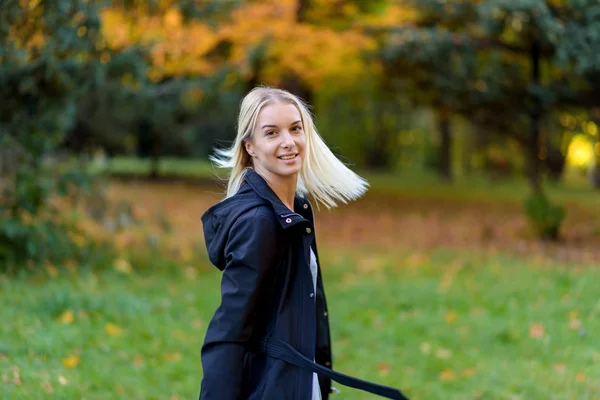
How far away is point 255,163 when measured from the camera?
96.1 inches

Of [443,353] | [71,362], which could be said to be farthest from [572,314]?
[71,362]

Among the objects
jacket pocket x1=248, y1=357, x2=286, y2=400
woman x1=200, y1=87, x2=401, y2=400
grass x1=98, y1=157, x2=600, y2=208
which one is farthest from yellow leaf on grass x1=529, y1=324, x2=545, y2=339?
grass x1=98, y1=157, x2=600, y2=208

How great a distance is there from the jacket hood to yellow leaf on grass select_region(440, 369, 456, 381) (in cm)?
324

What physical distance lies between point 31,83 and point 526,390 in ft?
18.6

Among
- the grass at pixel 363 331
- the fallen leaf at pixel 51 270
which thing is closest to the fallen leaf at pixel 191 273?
the grass at pixel 363 331

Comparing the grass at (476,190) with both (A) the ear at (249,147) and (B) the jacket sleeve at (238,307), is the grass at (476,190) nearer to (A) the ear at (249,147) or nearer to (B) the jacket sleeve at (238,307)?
(A) the ear at (249,147)

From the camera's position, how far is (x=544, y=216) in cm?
1105

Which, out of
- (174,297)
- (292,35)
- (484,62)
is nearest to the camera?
(174,297)

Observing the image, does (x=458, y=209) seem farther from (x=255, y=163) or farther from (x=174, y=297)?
(x=255, y=163)

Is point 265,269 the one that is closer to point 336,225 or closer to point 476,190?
point 336,225

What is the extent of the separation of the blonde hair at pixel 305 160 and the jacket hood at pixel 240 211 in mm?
111

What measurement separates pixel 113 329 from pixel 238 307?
12.5 feet

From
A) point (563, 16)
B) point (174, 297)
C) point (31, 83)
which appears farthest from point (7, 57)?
point (563, 16)

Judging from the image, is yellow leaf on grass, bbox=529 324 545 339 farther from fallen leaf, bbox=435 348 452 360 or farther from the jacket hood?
the jacket hood
